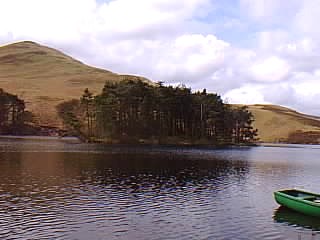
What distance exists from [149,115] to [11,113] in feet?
239

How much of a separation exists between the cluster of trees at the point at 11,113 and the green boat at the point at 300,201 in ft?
505

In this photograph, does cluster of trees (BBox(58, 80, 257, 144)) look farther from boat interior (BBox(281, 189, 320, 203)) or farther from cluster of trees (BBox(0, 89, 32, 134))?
boat interior (BBox(281, 189, 320, 203))

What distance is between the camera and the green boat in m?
35.1

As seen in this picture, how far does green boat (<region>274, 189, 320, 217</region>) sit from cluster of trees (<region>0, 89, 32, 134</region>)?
505 feet

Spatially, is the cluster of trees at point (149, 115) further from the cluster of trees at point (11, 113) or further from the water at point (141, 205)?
the water at point (141, 205)

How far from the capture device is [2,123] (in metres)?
184

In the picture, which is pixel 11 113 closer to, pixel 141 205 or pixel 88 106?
pixel 88 106

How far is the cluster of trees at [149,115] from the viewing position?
143000 millimetres

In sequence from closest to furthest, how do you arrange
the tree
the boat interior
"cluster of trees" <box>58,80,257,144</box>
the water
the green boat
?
the water → the green boat → the boat interior → "cluster of trees" <box>58,80,257,144</box> → the tree

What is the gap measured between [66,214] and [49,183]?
15.4 m

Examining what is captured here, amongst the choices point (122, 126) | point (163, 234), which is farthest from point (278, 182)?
point (122, 126)

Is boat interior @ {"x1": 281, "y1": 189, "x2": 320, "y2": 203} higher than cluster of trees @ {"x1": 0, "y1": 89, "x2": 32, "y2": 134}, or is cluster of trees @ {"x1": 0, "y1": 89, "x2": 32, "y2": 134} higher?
cluster of trees @ {"x1": 0, "y1": 89, "x2": 32, "y2": 134}

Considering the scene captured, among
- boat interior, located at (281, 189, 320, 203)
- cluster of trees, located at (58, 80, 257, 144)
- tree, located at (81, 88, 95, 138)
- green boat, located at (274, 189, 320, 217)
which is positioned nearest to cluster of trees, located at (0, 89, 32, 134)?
cluster of trees, located at (58, 80, 257, 144)

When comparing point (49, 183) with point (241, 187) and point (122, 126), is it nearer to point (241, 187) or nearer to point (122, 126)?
point (241, 187)
